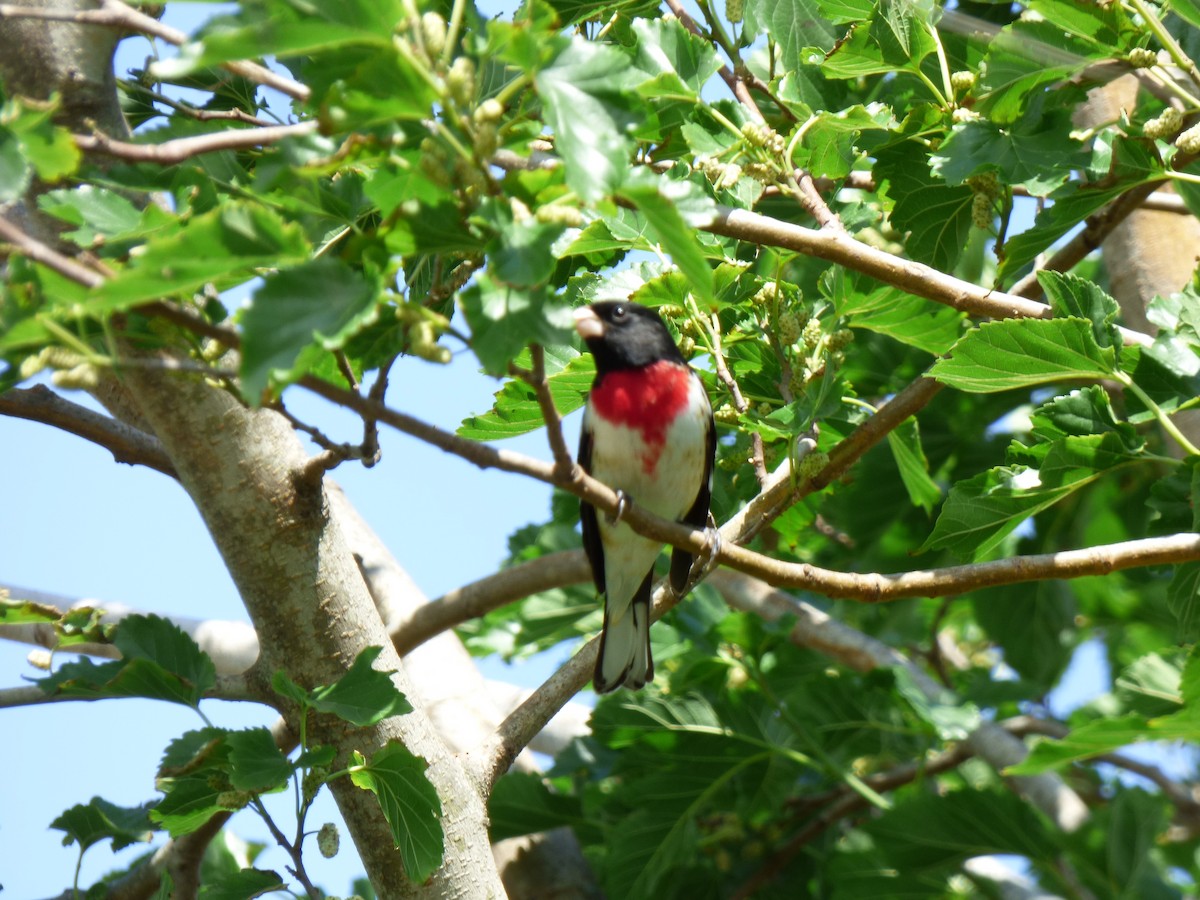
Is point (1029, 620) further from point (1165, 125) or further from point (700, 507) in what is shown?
point (1165, 125)

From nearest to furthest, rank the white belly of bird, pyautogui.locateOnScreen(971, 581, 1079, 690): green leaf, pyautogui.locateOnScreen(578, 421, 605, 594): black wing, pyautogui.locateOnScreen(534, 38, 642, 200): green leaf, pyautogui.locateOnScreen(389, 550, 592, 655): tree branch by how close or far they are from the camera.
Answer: pyautogui.locateOnScreen(534, 38, 642, 200): green leaf, pyautogui.locateOnScreen(389, 550, 592, 655): tree branch, the white belly of bird, pyautogui.locateOnScreen(578, 421, 605, 594): black wing, pyautogui.locateOnScreen(971, 581, 1079, 690): green leaf

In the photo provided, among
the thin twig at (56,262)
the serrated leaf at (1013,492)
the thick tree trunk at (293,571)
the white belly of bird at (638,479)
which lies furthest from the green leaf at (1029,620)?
the thin twig at (56,262)

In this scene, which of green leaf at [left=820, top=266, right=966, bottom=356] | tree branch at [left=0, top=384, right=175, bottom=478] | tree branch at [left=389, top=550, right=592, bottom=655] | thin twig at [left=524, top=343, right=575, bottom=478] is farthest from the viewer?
tree branch at [left=389, top=550, right=592, bottom=655]

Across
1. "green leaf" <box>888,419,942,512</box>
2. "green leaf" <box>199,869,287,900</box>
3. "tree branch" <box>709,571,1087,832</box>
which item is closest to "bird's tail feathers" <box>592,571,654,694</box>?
"tree branch" <box>709,571,1087,832</box>

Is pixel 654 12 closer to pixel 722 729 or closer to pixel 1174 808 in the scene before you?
pixel 722 729

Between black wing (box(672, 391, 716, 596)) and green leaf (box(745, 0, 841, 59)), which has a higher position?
green leaf (box(745, 0, 841, 59))

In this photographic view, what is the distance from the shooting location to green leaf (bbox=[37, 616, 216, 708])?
108 inches

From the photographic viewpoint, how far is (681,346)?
11.0 feet

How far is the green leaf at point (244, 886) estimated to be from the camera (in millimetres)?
2691

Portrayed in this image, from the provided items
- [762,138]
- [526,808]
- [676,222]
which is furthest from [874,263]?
[526,808]

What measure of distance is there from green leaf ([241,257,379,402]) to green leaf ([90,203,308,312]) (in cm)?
4

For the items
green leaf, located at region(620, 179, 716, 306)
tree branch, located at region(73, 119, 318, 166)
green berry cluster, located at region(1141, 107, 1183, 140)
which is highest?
tree branch, located at region(73, 119, 318, 166)

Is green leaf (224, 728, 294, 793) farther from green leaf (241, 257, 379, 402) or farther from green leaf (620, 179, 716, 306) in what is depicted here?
green leaf (620, 179, 716, 306)

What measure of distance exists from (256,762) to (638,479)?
83.4 inches
